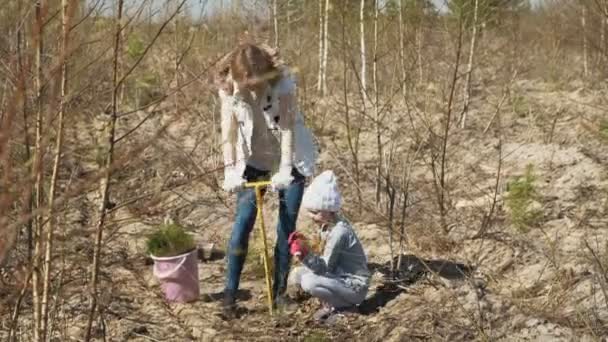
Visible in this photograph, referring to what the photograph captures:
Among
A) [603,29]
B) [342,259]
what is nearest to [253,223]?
[342,259]

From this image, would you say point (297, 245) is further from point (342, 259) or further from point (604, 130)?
point (604, 130)

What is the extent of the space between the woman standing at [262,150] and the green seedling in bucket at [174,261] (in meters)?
0.25

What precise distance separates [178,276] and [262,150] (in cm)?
78

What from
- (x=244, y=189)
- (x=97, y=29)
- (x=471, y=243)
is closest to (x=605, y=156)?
(x=471, y=243)

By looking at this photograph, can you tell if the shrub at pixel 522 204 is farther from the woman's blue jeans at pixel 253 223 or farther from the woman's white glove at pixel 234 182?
the woman's white glove at pixel 234 182

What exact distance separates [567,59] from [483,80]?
3066 mm

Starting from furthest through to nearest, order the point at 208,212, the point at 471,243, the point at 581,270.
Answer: the point at 208,212 < the point at 471,243 < the point at 581,270

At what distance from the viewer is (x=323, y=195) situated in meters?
3.85

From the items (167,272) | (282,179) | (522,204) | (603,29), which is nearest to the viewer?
(282,179)

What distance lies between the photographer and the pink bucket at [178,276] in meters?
4.21

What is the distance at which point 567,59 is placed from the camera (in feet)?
48.0

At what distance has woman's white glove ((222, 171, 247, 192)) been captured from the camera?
3973 millimetres

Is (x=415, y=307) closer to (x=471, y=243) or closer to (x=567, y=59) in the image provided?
(x=471, y=243)

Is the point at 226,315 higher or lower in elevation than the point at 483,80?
lower
